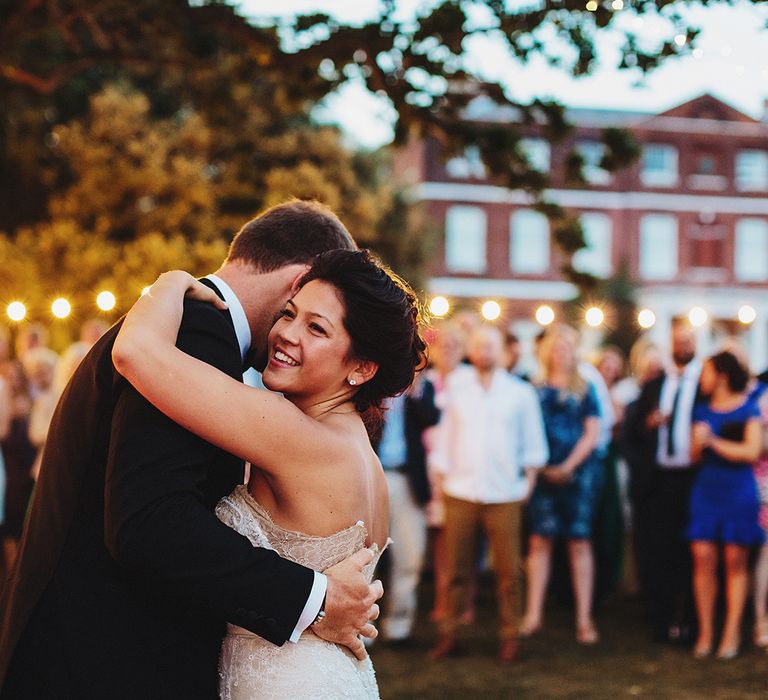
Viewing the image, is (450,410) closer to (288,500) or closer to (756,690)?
(756,690)

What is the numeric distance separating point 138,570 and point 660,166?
120 feet

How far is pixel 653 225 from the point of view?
3622cm

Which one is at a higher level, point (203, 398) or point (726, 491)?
point (203, 398)

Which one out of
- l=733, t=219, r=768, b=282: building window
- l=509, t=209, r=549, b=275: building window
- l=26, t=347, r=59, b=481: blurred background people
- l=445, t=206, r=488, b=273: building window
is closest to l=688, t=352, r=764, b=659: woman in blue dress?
l=26, t=347, r=59, b=481: blurred background people

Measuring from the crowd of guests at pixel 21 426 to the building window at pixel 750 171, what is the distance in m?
33.0

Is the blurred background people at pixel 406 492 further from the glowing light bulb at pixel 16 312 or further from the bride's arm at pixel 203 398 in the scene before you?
the bride's arm at pixel 203 398

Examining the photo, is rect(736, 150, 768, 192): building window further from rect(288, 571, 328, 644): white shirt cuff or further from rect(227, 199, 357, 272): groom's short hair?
rect(288, 571, 328, 644): white shirt cuff

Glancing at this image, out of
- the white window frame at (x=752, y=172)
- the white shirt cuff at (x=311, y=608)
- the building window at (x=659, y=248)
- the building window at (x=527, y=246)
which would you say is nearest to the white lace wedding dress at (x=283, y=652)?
the white shirt cuff at (x=311, y=608)

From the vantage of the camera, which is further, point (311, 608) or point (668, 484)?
point (668, 484)

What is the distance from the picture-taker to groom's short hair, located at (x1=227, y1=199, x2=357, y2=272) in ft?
8.81

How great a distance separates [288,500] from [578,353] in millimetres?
5664

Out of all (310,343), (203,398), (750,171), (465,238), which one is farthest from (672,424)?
(750,171)

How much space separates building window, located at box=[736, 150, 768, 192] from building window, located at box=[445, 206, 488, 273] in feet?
31.5

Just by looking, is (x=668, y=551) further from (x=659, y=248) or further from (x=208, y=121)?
(x=659, y=248)
